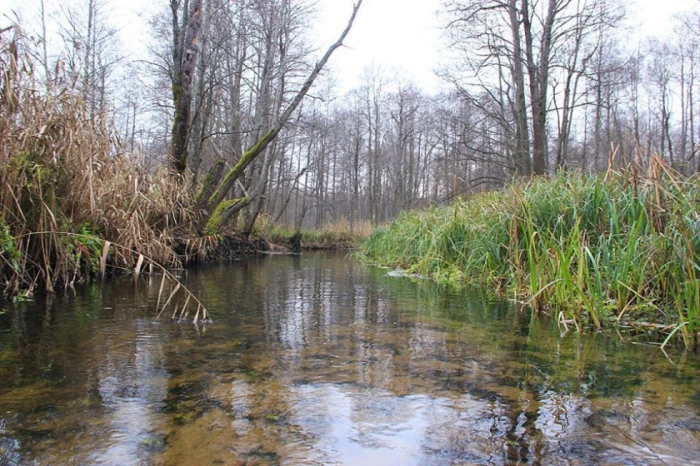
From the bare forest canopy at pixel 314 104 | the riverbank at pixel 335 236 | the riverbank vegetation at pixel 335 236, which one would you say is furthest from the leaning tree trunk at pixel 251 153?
the riverbank vegetation at pixel 335 236

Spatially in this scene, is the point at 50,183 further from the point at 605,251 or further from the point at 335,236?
the point at 335,236

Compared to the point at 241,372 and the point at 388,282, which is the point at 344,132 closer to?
the point at 388,282

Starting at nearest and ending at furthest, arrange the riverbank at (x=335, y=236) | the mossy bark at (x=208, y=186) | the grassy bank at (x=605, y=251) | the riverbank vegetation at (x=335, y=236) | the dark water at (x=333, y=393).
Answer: the dark water at (x=333, y=393)
the grassy bank at (x=605, y=251)
the mossy bark at (x=208, y=186)
the riverbank at (x=335, y=236)
the riverbank vegetation at (x=335, y=236)

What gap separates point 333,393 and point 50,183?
3.05 metres

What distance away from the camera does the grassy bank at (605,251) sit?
2.54m

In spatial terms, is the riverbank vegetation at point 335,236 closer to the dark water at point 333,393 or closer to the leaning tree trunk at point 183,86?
the leaning tree trunk at point 183,86

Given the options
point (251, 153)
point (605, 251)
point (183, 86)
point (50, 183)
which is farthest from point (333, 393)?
point (251, 153)

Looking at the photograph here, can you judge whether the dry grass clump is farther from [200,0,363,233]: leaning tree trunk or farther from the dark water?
[200,0,363,233]: leaning tree trunk

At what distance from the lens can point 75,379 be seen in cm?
157

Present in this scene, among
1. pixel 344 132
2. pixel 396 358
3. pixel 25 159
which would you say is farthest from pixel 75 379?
pixel 344 132

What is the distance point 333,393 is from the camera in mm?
1529

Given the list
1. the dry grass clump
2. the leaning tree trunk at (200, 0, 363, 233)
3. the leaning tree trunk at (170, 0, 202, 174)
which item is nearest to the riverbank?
the leaning tree trunk at (200, 0, 363, 233)

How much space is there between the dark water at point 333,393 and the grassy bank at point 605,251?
0.35 metres

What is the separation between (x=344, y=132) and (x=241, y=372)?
88.5 feet
